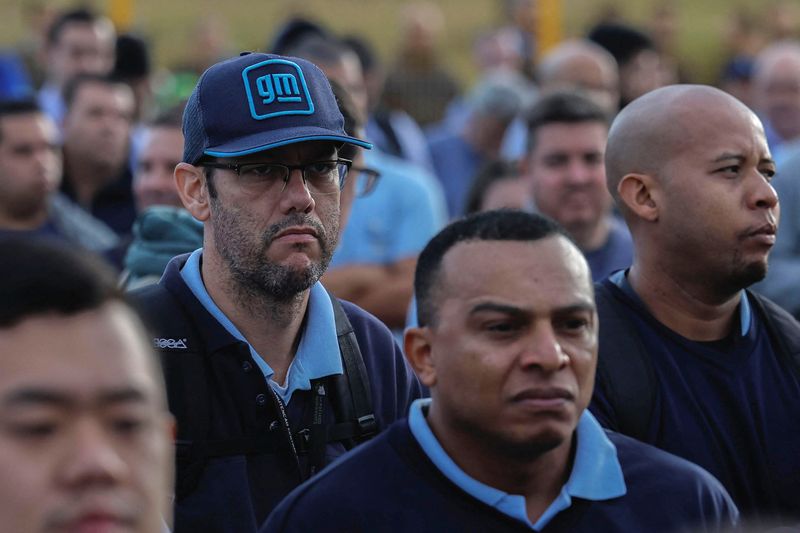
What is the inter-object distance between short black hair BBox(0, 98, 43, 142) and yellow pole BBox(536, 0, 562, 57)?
7150mm

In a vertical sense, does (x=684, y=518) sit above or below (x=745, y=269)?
below

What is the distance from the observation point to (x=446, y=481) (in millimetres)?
3225

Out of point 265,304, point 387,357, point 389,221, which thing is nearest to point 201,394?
point 265,304

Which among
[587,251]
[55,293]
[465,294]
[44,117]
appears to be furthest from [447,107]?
[55,293]

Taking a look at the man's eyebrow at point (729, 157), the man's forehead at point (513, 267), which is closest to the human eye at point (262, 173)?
the man's forehead at point (513, 267)

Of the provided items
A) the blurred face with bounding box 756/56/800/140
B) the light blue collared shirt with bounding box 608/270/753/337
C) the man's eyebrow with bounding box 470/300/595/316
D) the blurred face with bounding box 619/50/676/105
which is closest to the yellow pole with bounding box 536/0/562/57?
the blurred face with bounding box 619/50/676/105

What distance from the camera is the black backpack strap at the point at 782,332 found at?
4.20 metres

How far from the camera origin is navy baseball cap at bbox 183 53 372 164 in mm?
3863

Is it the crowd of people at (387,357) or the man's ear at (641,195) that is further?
the man's ear at (641,195)

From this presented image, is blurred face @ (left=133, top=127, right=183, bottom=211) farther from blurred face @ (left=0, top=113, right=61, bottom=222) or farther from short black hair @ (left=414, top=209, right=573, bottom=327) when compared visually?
short black hair @ (left=414, top=209, right=573, bottom=327)

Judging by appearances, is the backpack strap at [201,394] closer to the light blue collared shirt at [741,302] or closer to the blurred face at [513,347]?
the blurred face at [513,347]

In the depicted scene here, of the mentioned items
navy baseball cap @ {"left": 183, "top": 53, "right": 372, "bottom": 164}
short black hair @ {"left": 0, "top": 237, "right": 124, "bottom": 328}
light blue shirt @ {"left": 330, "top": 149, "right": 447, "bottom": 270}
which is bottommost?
short black hair @ {"left": 0, "top": 237, "right": 124, "bottom": 328}

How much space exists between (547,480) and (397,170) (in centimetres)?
412

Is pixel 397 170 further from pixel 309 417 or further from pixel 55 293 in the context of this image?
pixel 55 293
